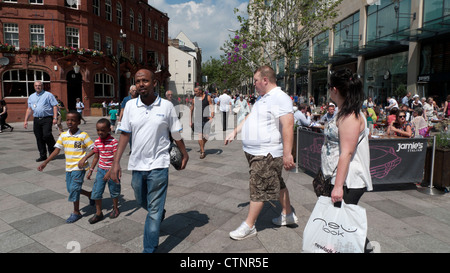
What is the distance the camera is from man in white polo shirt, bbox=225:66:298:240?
127 inches

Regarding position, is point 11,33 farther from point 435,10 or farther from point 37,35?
point 435,10

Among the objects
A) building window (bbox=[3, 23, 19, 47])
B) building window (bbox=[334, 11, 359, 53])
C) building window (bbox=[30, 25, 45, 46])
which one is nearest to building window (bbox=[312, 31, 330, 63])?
building window (bbox=[334, 11, 359, 53])

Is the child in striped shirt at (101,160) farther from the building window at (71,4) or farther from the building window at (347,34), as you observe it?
the building window at (71,4)

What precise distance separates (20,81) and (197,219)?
2408 centimetres

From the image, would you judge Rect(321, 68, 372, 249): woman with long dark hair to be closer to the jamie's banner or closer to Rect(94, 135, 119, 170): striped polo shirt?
Rect(94, 135, 119, 170): striped polo shirt

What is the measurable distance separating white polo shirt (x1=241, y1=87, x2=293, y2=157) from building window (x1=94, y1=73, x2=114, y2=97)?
1023 inches

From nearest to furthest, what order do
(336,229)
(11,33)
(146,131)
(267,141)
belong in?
(336,229)
(146,131)
(267,141)
(11,33)

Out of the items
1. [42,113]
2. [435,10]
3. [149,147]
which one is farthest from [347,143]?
[435,10]

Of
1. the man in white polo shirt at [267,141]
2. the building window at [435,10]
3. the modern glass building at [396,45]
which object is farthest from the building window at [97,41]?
the man in white polo shirt at [267,141]

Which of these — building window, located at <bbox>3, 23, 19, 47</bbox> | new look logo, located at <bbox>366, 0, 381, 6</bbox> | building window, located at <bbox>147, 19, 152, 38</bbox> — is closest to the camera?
→ new look logo, located at <bbox>366, 0, 381, 6</bbox>

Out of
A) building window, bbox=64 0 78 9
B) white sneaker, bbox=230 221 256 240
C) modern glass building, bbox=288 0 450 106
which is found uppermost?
building window, bbox=64 0 78 9

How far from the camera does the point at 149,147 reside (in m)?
2.92
